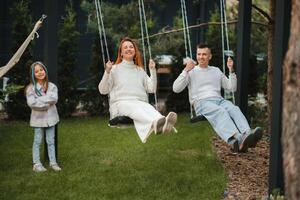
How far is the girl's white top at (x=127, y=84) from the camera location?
6.59m

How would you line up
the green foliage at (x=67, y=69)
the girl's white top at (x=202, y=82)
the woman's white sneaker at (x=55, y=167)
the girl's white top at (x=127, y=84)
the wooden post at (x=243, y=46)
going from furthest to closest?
the green foliage at (x=67, y=69), the wooden post at (x=243, y=46), the woman's white sneaker at (x=55, y=167), the girl's white top at (x=202, y=82), the girl's white top at (x=127, y=84)

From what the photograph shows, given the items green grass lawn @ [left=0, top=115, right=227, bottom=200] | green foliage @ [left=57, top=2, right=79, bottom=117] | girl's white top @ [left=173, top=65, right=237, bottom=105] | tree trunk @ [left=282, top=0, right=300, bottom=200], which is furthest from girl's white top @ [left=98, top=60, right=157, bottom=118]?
green foliage @ [left=57, top=2, right=79, bottom=117]

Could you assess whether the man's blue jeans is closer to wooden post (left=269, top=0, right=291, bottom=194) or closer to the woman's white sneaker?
wooden post (left=269, top=0, right=291, bottom=194)

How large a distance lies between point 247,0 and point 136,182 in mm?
2634

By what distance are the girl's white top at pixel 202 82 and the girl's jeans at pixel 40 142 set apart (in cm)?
154

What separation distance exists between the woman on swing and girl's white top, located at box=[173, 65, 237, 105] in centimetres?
31

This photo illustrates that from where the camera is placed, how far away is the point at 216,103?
21.8 ft

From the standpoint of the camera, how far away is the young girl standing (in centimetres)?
685

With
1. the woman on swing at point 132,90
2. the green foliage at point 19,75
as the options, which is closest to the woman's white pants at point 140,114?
the woman on swing at point 132,90

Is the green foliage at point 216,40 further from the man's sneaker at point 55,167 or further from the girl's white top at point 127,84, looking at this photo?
the man's sneaker at point 55,167

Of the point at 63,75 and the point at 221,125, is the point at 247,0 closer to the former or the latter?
the point at 221,125

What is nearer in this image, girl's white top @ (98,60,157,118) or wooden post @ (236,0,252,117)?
girl's white top @ (98,60,157,118)

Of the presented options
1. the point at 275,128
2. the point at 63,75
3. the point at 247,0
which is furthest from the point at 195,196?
the point at 63,75

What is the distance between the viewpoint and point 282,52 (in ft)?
18.2
